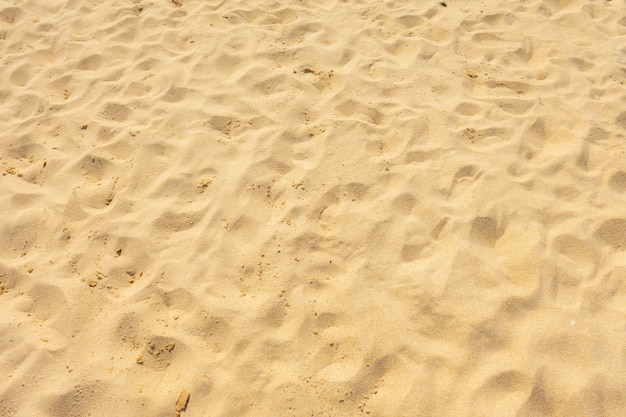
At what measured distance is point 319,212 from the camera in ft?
9.08

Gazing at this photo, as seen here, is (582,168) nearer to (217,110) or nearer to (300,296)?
(300,296)

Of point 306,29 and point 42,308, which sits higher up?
point 306,29

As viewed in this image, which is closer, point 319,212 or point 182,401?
point 182,401

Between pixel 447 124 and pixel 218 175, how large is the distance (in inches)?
62.9

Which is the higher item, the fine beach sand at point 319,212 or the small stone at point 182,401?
the fine beach sand at point 319,212

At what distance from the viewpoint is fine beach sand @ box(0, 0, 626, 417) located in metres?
2.16

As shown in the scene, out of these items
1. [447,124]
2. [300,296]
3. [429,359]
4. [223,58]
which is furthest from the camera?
[223,58]

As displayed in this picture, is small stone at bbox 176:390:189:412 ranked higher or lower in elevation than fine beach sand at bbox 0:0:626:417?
lower

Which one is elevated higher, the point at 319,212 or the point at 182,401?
the point at 319,212

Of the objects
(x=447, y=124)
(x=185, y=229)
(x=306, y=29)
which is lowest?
(x=185, y=229)

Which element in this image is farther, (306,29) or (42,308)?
(306,29)

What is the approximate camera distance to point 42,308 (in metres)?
2.47

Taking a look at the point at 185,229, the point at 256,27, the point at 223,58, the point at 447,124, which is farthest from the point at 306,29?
the point at 185,229

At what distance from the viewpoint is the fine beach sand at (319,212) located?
7.09 ft
